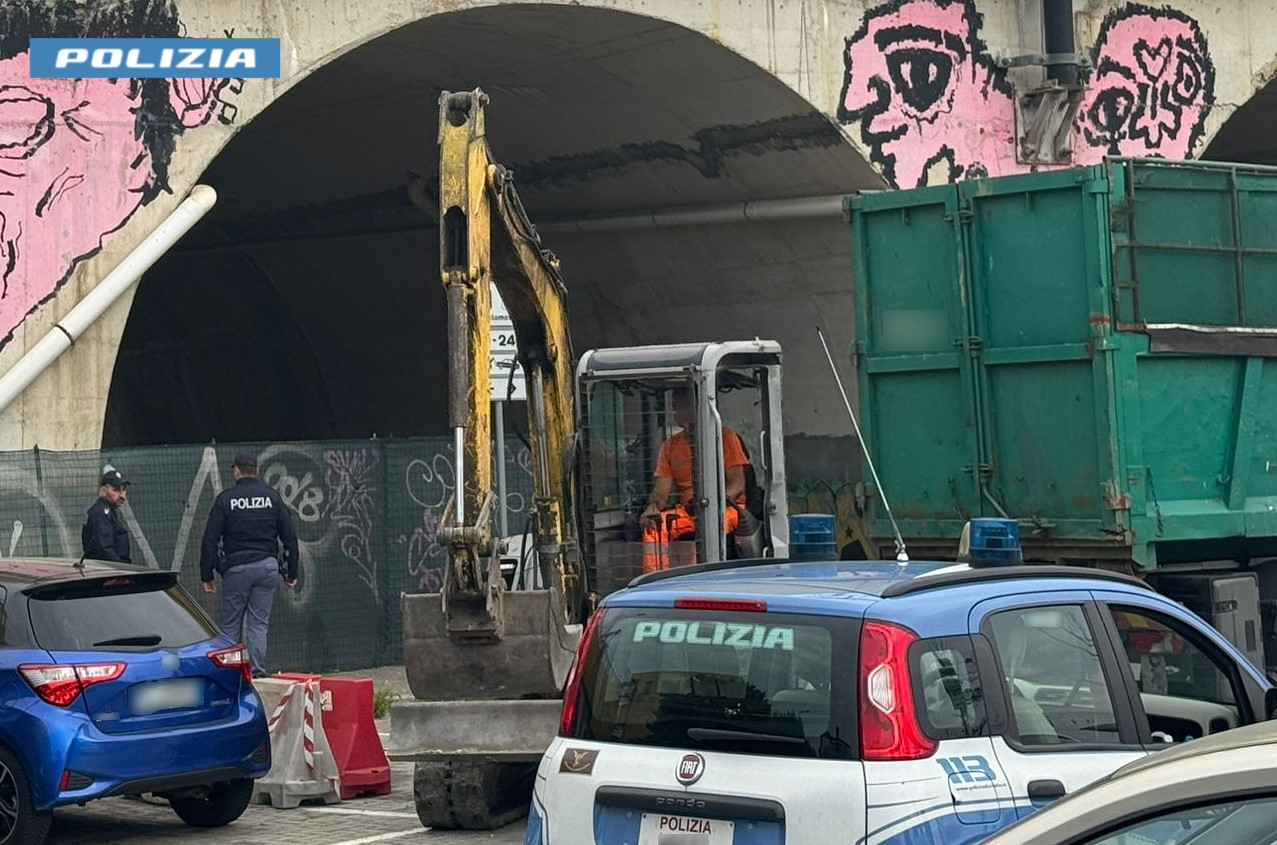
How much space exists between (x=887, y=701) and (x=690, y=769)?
61 centimetres

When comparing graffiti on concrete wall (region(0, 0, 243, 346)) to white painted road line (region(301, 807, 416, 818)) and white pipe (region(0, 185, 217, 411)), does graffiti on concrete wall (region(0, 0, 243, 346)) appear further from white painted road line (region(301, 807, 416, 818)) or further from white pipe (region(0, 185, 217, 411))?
white painted road line (region(301, 807, 416, 818))

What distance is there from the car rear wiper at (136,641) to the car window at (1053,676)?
555 cm

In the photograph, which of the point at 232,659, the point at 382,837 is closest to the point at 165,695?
the point at 232,659

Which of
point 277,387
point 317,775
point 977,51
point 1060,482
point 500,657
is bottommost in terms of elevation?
point 317,775

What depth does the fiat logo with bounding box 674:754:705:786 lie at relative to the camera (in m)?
5.71

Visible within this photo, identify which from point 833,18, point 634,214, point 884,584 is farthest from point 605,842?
point 634,214

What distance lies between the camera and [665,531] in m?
11.3

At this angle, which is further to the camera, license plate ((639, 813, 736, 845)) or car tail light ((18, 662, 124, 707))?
car tail light ((18, 662, 124, 707))

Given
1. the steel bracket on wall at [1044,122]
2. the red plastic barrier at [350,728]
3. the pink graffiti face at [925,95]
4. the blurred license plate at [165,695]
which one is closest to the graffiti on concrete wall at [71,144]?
the red plastic barrier at [350,728]

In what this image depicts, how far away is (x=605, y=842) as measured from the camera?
230 inches

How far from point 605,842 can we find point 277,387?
2551 cm

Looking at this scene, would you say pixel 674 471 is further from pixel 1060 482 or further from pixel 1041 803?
pixel 1041 803

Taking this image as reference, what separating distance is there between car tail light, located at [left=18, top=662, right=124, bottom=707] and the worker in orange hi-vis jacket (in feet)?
10.3
